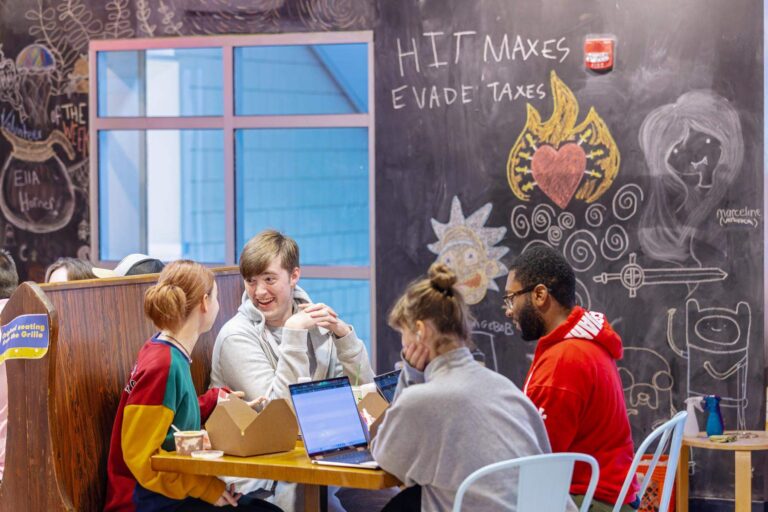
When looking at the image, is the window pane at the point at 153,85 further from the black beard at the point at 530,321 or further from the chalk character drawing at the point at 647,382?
the black beard at the point at 530,321

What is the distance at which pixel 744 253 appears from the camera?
5078mm

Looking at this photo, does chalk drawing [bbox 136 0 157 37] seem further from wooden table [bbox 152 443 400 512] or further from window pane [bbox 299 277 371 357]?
wooden table [bbox 152 443 400 512]

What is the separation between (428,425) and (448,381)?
12 cm

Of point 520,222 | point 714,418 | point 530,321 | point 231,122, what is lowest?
point 714,418

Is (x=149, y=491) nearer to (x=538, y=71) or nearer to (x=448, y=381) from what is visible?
(x=448, y=381)

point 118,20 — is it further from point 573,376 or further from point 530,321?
point 573,376

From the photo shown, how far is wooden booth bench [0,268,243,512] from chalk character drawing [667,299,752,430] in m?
2.73

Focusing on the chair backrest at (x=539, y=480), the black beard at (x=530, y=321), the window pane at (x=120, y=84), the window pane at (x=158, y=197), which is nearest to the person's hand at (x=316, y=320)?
the black beard at (x=530, y=321)

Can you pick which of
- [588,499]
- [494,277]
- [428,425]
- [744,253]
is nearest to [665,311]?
[744,253]

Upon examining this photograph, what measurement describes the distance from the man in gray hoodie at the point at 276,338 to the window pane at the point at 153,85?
2225mm

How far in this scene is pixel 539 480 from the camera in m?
2.67

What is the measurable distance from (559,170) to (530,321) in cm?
213

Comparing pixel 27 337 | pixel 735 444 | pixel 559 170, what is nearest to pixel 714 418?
pixel 735 444

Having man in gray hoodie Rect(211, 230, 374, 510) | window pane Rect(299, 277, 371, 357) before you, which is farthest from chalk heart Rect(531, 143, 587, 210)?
man in gray hoodie Rect(211, 230, 374, 510)
